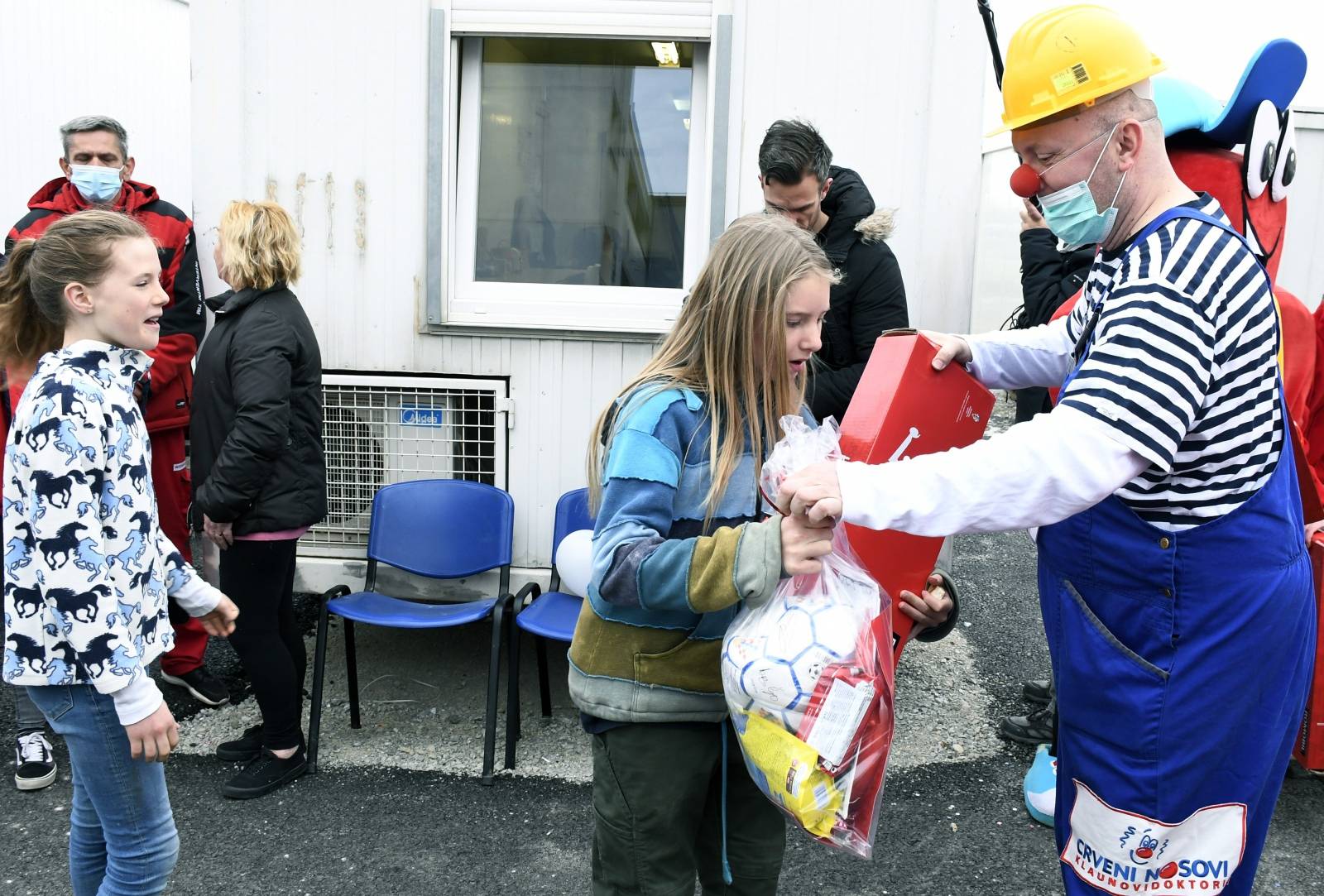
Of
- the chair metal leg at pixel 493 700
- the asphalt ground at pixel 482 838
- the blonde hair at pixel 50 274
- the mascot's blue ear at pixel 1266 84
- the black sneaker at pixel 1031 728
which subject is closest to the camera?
the mascot's blue ear at pixel 1266 84

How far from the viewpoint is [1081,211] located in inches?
74.5

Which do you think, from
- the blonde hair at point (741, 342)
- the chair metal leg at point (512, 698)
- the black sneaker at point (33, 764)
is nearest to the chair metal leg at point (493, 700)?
the chair metal leg at point (512, 698)

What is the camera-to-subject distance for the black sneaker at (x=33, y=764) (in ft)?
11.9

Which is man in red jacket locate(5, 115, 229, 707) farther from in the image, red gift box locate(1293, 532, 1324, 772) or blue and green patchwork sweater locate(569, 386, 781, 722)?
red gift box locate(1293, 532, 1324, 772)

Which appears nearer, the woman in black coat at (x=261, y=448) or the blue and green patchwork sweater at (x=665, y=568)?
the blue and green patchwork sweater at (x=665, y=568)

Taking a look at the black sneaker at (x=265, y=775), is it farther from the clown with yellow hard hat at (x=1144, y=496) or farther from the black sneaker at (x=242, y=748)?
the clown with yellow hard hat at (x=1144, y=496)

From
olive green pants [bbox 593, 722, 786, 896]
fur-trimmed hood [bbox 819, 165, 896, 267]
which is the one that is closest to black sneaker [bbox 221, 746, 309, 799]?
olive green pants [bbox 593, 722, 786, 896]

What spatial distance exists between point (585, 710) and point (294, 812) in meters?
2.01

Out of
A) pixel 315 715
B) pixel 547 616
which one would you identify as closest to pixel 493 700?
pixel 547 616

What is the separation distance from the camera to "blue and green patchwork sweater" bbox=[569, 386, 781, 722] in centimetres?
175

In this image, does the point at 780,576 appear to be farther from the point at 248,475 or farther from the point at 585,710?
the point at 248,475

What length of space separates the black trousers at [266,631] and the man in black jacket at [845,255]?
6.55 ft

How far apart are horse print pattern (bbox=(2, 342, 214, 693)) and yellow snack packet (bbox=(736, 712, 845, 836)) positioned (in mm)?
1360

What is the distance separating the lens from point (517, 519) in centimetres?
438
